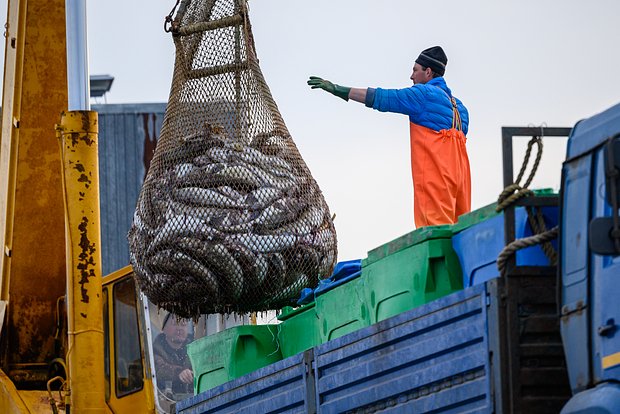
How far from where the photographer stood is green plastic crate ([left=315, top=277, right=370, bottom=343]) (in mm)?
7199

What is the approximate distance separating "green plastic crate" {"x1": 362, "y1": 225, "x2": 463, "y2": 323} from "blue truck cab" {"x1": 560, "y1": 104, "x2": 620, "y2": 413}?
40.0 inches

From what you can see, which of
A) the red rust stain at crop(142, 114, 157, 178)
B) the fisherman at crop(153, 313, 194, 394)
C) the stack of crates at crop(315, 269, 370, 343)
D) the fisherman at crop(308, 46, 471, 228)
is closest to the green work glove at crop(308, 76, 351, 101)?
the fisherman at crop(308, 46, 471, 228)

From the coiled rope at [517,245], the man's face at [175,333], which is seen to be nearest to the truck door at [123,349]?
the man's face at [175,333]

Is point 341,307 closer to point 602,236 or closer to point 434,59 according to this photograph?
point 434,59

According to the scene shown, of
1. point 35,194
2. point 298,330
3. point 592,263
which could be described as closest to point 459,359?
point 592,263

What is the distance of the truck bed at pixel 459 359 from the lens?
5516 mm

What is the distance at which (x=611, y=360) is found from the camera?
16.8 ft

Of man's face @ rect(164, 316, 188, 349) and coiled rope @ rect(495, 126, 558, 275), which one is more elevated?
coiled rope @ rect(495, 126, 558, 275)

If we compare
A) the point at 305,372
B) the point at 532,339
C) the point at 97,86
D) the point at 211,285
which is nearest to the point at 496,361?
the point at 532,339

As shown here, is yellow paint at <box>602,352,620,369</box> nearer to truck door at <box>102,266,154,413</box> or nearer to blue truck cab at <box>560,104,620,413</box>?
blue truck cab at <box>560,104,620,413</box>

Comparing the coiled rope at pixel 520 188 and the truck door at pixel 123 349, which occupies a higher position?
the coiled rope at pixel 520 188

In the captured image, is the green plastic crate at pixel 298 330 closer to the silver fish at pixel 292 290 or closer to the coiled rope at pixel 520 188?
the silver fish at pixel 292 290

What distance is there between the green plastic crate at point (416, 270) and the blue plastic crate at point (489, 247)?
0.06 m

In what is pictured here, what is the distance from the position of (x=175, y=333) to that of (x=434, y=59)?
302 centimetres
